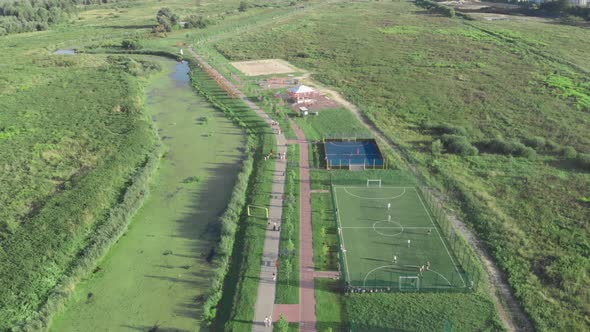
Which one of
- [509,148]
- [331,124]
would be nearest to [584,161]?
[509,148]

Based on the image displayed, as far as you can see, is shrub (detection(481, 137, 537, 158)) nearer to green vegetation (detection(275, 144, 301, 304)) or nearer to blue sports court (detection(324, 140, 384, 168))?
blue sports court (detection(324, 140, 384, 168))

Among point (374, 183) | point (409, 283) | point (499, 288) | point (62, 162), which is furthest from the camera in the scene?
point (62, 162)


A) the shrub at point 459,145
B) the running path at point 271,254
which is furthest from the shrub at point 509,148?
the running path at point 271,254

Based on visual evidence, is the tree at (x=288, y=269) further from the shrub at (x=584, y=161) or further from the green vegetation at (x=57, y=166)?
the shrub at (x=584, y=161)

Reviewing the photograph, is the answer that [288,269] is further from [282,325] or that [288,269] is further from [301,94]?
[301,94]

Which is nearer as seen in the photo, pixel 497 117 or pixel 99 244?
pixel 99 244
